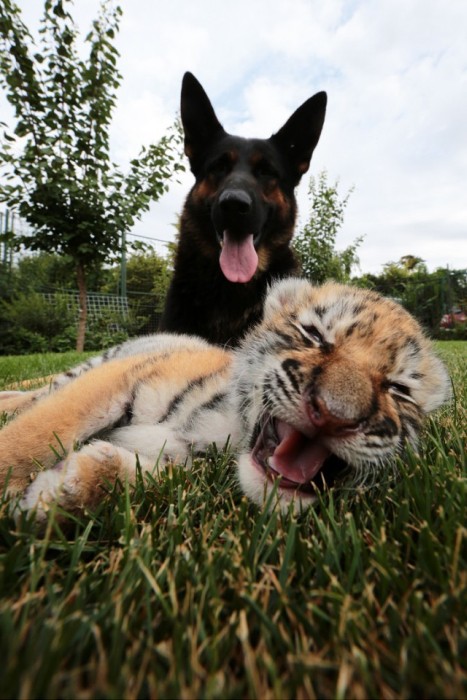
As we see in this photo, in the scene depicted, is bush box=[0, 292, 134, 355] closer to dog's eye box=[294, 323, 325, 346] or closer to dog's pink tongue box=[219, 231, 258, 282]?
dog's pink tongue box=[219, 231, 258, 282]

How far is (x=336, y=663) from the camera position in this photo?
67 centimetres

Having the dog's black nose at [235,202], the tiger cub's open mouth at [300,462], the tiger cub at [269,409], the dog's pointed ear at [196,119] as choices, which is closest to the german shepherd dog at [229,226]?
the dog's pointed ear at [196,119]

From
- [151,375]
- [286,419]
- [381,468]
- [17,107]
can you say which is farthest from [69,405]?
[17,107]

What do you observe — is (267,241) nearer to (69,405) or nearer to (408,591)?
(69,405)

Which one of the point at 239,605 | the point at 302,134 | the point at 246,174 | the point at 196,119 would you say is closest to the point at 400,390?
the point at 239,605

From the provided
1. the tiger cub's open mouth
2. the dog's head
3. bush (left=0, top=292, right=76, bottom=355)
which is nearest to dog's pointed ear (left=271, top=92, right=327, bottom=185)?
the dog's head

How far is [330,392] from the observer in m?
1.37

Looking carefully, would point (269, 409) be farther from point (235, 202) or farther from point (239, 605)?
point (235, 202)

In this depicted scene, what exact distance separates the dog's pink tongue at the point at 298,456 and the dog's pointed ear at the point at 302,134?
3423 millimetres

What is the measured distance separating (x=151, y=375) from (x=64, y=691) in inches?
63.2

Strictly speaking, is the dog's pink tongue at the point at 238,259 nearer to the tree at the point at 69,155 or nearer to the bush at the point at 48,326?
the tree at the point at 69,155

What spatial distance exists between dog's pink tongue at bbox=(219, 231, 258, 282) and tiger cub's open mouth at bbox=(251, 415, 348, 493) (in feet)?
7.56

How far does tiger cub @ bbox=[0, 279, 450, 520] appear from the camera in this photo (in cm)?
138

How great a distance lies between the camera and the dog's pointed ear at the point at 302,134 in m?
3.97
